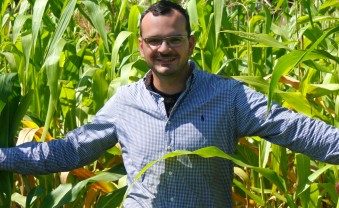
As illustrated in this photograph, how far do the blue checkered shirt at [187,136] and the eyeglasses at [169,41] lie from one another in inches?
4.5

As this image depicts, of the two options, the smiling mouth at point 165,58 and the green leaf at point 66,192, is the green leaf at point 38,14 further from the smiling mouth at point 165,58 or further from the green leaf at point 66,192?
the green leaf at point 66,192

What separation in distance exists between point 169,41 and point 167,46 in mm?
16

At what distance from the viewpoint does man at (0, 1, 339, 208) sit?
1966 millimetres

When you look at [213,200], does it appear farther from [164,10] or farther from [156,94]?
[164,10]

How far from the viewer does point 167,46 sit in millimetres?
1956

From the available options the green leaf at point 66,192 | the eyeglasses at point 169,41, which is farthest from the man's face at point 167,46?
the green leaf at point 66,192

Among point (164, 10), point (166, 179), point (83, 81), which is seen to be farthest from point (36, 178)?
point (164, 10)

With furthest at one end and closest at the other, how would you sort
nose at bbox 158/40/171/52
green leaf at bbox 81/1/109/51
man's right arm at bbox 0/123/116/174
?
green leaf at bbox 81/1/109/51 → man's right arm at bbox 0/123/116/174 → nose at bbox 158/40/171/52

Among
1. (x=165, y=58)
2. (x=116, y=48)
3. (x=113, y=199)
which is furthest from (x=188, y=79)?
(x=113, y=199)

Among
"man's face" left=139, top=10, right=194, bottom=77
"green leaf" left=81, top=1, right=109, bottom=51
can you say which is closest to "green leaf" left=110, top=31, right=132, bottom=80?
"green leaf" left=81, top=1, right=109, bottom=51

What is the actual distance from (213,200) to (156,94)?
1.00 feet

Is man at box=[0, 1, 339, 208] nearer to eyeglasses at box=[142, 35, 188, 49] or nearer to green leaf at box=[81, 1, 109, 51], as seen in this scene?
eyeglasses at box=[142, 35, 188, 49]

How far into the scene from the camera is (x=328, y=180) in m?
2.30

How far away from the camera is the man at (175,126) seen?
1966 mm
